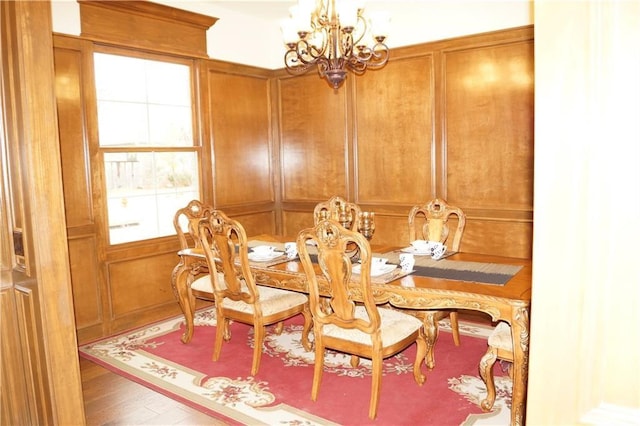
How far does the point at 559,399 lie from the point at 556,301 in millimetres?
161

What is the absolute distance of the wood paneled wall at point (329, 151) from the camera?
3.94 metres

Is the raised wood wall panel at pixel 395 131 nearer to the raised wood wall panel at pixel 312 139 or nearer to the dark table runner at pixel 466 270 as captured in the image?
the raised wood wall panel at pixel 312 139

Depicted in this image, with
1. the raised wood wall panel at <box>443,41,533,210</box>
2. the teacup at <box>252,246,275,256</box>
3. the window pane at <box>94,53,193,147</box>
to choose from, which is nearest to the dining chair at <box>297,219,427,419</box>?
the teacup at <box>252,246,275,256</box>

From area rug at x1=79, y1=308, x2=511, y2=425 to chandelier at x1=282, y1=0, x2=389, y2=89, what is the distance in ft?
6.18

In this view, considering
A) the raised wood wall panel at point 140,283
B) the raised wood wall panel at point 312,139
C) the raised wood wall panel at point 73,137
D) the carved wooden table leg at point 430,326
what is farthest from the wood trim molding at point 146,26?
the carved wooden table leg at point 430,326

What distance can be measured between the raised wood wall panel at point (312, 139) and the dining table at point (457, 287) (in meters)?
1.91

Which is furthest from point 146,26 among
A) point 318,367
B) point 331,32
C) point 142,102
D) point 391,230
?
point 318,367

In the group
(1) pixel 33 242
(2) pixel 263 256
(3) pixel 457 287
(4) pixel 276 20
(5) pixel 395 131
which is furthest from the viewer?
(4) pixel 276 20

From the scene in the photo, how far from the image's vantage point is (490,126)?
4172mm

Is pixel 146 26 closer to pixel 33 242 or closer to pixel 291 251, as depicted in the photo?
pixel 291 251

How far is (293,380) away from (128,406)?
0.96 meters

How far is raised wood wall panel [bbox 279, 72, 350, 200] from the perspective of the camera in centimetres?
510

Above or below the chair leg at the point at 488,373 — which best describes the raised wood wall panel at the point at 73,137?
above

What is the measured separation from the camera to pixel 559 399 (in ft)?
2.61
